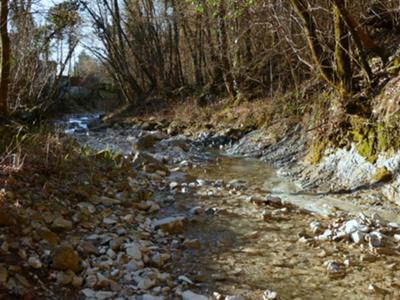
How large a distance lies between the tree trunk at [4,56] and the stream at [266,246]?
341 cm

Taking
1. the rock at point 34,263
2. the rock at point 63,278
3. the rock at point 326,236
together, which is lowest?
the rock at point 326,236

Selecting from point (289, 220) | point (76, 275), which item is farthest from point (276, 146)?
point (76, 275)

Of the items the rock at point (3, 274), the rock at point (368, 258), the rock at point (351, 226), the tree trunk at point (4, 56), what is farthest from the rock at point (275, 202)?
the tree trunk at point (4, 56)

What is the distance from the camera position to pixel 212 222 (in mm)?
4941

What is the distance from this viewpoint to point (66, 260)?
10.5 ft

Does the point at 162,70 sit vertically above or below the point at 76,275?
above

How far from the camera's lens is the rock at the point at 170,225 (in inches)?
178

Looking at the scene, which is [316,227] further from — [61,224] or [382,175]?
[61,224]

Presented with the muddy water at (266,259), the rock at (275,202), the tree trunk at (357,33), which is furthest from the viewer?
the tree trunk at (357,33)

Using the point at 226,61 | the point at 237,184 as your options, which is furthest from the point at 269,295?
the point at 226,61

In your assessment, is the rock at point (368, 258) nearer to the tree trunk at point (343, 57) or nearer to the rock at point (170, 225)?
the rock at point (170, 225)

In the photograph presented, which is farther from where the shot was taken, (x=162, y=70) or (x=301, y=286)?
(x=162, y=70)

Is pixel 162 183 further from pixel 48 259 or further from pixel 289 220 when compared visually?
pixel 48 259

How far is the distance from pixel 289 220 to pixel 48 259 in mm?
2870
